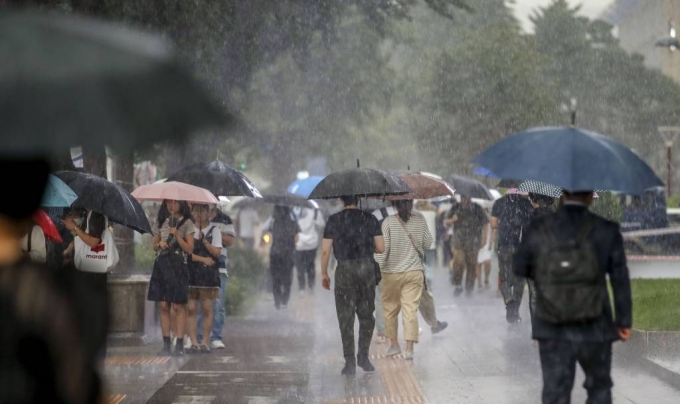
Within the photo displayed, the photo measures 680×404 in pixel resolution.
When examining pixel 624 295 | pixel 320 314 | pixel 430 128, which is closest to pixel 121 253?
pixel 320 314

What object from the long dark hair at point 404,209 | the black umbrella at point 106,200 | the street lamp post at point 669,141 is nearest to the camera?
the black umbrella at point 106,200

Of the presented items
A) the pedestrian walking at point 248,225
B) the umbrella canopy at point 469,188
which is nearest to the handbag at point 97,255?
the umbrella canopy at point 469,188

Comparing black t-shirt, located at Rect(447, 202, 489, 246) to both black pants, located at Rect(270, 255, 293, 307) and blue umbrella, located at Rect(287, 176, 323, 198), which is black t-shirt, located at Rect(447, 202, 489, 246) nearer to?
blue umbrella, located at Rect(287, 176, 323, 198)

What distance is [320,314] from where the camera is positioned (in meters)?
19.1

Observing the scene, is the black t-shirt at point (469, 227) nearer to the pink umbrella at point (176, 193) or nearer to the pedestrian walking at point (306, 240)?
the pedestrian walking at point (306, 240)

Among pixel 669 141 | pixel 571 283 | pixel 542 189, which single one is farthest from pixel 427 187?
pixel 669 141

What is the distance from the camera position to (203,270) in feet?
45.3

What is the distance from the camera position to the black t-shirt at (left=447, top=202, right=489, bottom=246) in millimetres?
21734

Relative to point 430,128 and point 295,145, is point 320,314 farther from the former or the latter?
point 430,128

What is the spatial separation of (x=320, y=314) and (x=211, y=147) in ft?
27.3

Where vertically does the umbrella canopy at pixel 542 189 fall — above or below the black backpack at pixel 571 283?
above

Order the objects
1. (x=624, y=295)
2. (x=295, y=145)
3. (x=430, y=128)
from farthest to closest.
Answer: (x=430, y=128) → (x=295, y=145) → (x=624, y=295)

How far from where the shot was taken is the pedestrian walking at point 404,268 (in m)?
13.1

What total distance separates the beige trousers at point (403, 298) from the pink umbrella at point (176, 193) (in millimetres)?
1949
